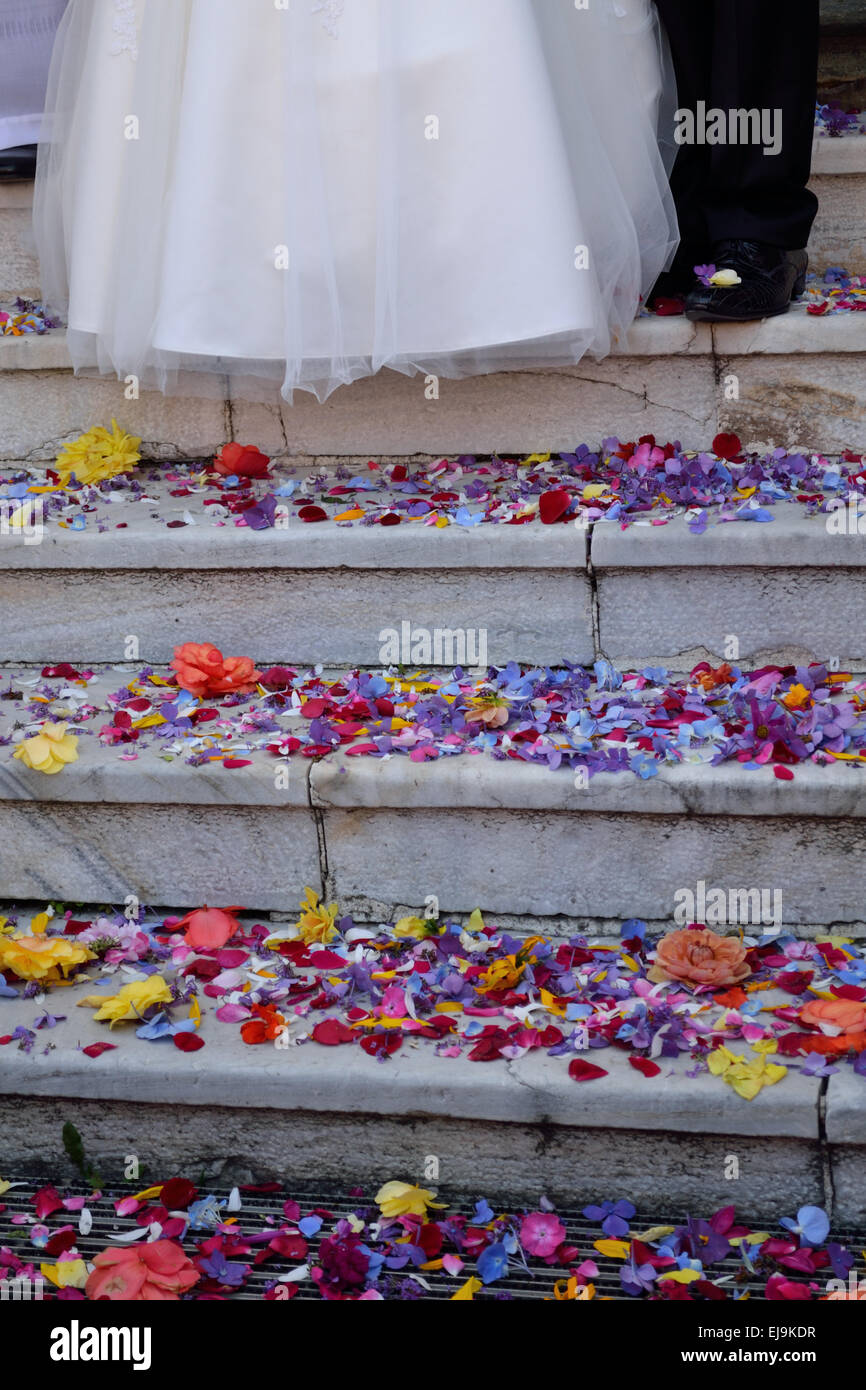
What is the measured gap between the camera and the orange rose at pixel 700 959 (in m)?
1.38

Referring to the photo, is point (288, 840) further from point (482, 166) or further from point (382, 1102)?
point (482, 166)

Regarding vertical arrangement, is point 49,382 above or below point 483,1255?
above

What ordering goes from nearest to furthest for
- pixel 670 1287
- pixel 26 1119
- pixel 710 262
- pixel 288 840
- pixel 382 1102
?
1. pixel 670 1287
2. pixel 382 1102
3. pixel 26 1119
4. pixel 288 840
5. pixel 710 262

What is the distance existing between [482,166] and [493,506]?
0.47 metres

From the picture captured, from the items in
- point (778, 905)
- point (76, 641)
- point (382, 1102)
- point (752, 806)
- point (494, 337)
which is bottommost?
point (382, 1102)

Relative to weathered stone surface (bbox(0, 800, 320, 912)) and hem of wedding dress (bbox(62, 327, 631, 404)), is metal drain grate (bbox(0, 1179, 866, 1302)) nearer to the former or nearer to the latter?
weathered stone surface (bbox(0, 800, 320, 912))

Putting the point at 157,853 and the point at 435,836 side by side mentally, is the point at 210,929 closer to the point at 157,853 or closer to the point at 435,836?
the point at 157,853

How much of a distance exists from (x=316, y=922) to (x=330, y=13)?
125cm

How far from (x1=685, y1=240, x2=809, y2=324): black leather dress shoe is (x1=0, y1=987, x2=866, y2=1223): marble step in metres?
1.12

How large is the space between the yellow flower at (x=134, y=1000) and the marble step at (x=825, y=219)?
1.48 metres

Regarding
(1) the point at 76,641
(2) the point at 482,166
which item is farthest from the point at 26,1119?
(2) the point at 482,166

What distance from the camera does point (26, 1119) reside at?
1.43 m

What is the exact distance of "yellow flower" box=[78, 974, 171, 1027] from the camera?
4.59 feet

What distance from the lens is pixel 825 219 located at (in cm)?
223
